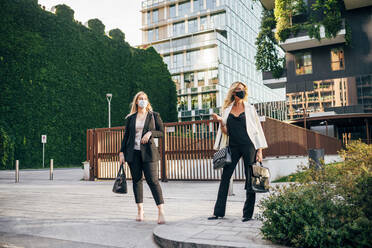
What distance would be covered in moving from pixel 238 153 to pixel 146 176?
4.66 ft

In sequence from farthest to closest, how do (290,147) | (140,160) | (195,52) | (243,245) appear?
1. (195,52)
2. (290,147)
3. (140,160)
4. (243,245)

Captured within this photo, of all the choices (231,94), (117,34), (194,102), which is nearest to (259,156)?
(231,94)

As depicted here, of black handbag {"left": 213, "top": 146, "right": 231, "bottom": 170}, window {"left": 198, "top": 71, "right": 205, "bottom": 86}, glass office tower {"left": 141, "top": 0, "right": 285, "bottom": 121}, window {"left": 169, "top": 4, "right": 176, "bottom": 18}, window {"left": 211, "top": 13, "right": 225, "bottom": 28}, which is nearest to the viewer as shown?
black handbag {"left": 213, "top": 146, "right": 231, "bottom": 170}

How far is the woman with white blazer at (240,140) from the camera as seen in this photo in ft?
14.9

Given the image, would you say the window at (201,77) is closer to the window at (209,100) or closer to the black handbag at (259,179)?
the window at (209,100)

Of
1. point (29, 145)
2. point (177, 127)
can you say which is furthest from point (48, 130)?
point (177, 127)

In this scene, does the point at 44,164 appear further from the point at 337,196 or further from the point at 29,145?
the point at 337,196

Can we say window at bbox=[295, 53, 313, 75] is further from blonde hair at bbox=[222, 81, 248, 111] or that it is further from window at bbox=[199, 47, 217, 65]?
blonde hair at bbox=[222, 81, 248, 111]

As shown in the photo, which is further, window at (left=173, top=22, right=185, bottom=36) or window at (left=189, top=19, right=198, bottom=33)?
window at (left=173, top=22, right=185, bottom=36)

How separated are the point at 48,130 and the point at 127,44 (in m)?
13.3

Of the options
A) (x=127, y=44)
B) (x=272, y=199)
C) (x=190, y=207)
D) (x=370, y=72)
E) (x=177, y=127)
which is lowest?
(x=190, y=207)

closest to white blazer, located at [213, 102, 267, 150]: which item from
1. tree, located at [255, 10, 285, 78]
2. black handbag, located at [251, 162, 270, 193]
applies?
black handbag, located at [251, 162, 270, 193]

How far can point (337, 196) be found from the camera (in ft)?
11.4

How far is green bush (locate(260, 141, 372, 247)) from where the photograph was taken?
2.96 m
